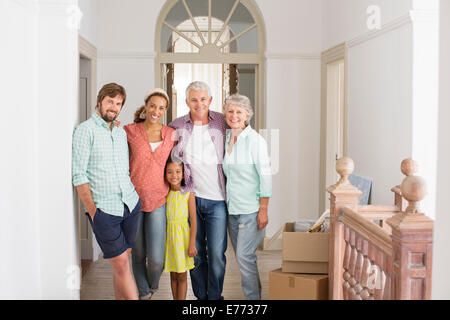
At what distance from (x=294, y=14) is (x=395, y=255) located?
12.8 ft

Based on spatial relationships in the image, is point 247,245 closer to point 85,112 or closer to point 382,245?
point 382,245

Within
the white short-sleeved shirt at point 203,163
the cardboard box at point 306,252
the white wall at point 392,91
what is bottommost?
the cardboard box at point 306,252

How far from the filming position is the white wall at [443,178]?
180 centimetres

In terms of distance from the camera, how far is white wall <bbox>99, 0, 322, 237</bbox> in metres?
5.28

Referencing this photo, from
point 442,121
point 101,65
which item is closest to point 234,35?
point 101,65

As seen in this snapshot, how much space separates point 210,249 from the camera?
332 centimetres

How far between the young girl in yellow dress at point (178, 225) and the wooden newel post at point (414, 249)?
1.55m

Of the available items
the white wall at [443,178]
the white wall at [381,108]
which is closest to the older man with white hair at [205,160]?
the white wall at [381,108]

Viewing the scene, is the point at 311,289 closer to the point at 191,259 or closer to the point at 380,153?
the point at 191,259

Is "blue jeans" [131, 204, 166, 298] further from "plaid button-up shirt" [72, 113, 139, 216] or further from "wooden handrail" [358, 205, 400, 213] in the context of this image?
"wooden handrail" [358, 205, 400, 213]

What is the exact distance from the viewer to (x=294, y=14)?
17.5 ft

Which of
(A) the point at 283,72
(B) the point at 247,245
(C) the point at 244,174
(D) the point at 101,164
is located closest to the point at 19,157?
(D) the point at 101,164

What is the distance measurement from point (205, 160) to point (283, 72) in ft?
7.96

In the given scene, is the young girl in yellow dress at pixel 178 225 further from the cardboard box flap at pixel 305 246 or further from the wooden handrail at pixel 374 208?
the wooden handrail at pixel 374 208
